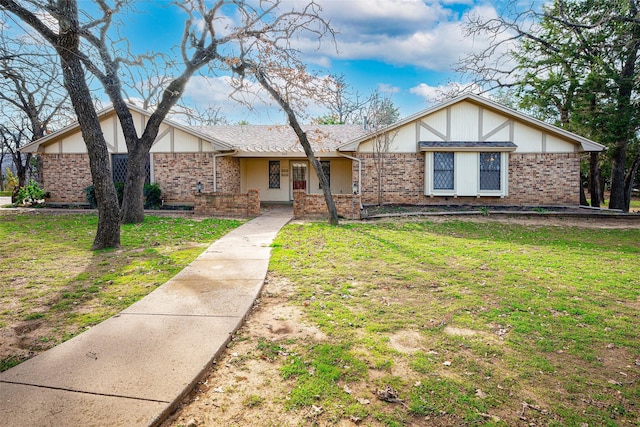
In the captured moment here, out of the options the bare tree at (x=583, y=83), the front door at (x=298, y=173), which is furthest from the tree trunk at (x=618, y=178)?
the front door at (x=298, y=173)

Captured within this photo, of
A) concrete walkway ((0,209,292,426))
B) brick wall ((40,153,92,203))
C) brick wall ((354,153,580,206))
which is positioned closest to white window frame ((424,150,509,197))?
brick wall ((354,153,580,206))

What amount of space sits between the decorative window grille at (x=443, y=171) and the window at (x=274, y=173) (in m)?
7.94

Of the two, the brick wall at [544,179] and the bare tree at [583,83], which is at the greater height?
the bare tree at [583,83]

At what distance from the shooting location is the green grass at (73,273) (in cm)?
406

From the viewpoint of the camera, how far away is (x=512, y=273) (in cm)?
623

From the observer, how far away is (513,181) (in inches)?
641

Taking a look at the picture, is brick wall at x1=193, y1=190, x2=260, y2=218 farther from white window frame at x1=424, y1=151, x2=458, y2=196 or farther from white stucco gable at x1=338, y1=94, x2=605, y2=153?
white window frame at x1=424, y1=151, x2=458, y2=196

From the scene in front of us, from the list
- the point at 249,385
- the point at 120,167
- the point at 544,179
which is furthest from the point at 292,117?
the point at 544,179

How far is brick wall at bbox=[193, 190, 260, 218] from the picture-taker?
1451 cm

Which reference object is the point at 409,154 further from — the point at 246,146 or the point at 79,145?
the point at 79,145

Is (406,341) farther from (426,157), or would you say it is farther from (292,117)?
(426,157)

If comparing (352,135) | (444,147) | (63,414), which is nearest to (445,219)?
(444,147)

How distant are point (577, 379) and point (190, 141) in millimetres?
16714

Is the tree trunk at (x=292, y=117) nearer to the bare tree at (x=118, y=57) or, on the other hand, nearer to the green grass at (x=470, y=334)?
the bare tree at (x=118, y=57)
